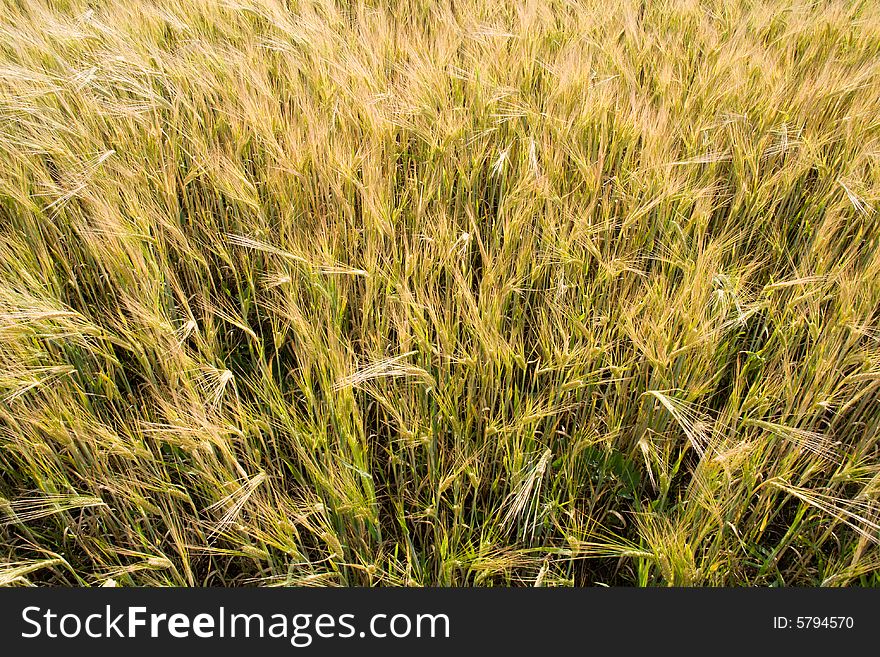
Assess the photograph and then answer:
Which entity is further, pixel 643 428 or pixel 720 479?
pixel 643 428

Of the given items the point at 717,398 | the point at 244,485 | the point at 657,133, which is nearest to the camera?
the point at 244,485

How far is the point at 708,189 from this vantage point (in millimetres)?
1260

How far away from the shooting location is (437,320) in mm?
973

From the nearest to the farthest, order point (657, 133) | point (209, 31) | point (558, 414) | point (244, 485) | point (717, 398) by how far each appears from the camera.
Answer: point (244, 485) < point (558, 414) < point (717, 398) < point (657, 133) < point (209, 31)

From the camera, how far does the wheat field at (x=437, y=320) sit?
949 mm

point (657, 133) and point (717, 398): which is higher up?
point (657, 133)

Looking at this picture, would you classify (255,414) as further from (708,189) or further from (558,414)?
(708,189)

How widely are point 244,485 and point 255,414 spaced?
165 mm

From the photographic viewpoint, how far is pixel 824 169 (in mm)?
1374

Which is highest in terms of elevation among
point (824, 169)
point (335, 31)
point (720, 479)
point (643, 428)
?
point (335, 31)

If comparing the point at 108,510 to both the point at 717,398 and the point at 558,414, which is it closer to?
the point at 558,414

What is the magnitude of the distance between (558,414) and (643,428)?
0.15m

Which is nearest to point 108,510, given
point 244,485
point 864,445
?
point 244,485

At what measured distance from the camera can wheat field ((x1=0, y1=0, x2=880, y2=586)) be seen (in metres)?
0.95
